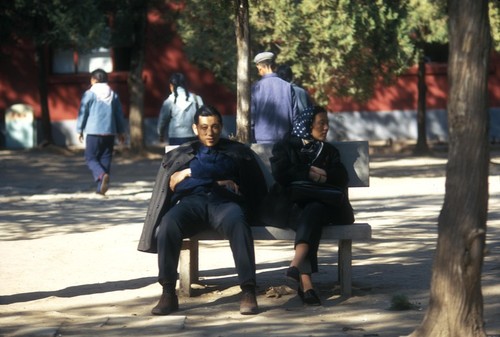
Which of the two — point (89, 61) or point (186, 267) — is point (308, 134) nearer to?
point (186, 267)

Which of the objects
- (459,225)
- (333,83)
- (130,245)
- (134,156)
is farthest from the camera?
(134,156)

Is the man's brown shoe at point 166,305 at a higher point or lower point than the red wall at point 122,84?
lower

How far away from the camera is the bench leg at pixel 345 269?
8539 millimetres

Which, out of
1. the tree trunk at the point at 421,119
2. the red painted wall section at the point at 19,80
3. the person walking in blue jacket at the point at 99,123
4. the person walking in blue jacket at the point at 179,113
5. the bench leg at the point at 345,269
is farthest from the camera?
the red painted wall section at the point at 19,80

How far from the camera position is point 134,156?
25.8 meters

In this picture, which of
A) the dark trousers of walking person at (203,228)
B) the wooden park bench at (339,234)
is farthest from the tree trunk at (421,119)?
the dark trousers of walking person at (203,228)

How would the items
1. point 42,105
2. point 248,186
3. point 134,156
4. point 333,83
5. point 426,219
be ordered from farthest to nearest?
point 42,105 < point 134,156 < point 333,83 < point 426,219 < point 248,186

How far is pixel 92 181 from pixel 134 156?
18.1ft

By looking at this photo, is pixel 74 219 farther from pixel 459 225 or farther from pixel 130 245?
pixel 459 225

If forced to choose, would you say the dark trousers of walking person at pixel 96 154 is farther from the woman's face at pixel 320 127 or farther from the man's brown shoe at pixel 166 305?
the man's brown shoe at pixel 166 305

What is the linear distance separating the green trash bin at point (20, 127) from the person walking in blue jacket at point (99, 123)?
11.5 meters

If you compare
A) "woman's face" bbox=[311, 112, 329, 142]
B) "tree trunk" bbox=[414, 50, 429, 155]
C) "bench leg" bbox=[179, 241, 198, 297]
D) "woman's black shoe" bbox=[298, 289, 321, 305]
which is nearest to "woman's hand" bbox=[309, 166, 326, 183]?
"woman's face" bbox=[311, 112, 329, 142]

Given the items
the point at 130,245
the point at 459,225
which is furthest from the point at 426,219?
the point at 459,225

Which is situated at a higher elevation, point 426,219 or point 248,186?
point 248,186
